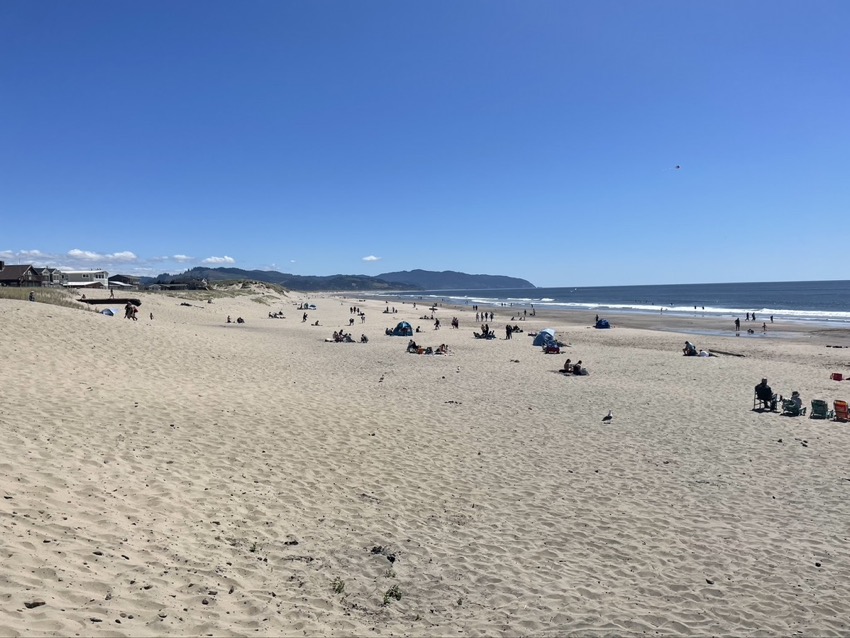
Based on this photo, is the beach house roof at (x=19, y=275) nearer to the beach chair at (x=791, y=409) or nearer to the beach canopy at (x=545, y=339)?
Answer: the beach canopy at (x=545, y=339)

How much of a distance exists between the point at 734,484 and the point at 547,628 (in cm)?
607

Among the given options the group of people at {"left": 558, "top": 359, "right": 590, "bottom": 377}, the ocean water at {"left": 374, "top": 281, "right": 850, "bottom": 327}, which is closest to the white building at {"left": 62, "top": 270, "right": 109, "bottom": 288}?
the group of people at {"left": 558, "top": 359, "right": 590, "bottom": 377}

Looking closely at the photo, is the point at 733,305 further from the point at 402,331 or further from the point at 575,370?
the point at 575,370

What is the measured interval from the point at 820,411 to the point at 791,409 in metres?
0.73

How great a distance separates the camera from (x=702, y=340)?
3875 centimetres

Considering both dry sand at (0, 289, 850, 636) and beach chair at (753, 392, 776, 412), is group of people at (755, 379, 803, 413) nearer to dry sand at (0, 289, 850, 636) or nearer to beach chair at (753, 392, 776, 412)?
beach chair at (753, 392, 776, 412)

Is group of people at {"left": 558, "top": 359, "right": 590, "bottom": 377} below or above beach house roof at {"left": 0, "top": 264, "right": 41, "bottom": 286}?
below

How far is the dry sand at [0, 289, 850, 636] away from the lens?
5.21 meters

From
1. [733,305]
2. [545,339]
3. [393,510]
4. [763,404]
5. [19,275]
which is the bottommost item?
[393,510]

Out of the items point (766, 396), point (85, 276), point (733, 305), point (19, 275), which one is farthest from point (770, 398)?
point (733, 305)

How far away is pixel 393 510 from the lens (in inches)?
308

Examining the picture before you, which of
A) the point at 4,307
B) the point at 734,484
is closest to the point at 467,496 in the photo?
the point at 734,484

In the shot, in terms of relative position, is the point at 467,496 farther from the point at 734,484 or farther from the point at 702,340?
the point at 702,340

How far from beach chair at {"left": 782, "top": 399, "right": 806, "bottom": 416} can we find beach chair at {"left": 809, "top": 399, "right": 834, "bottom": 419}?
0.86 ft
